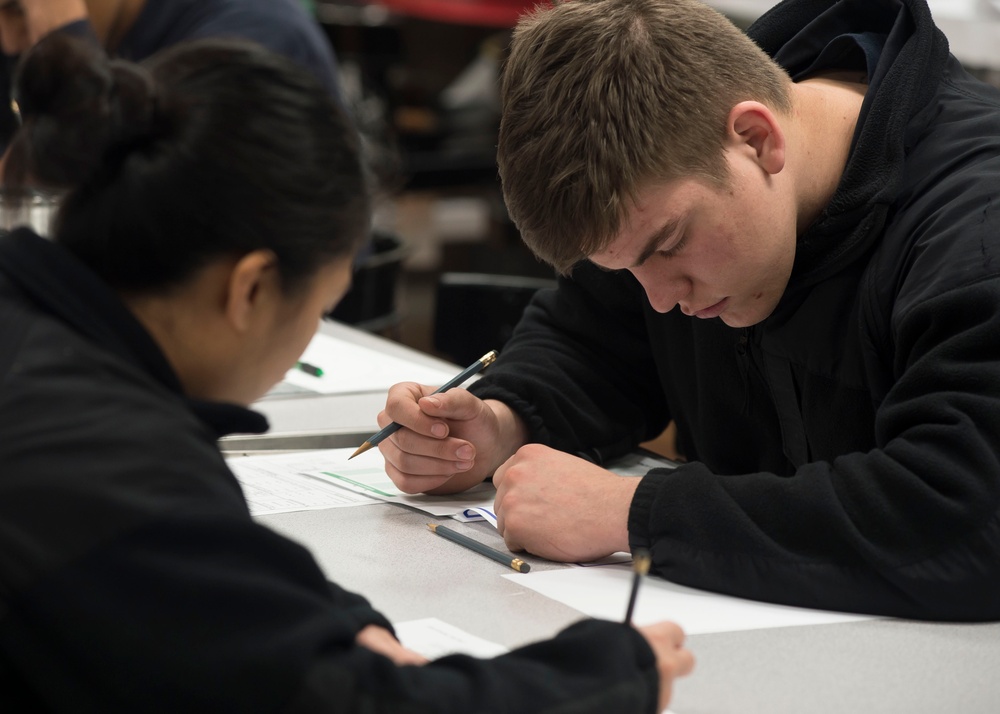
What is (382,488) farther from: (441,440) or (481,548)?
(481,548)

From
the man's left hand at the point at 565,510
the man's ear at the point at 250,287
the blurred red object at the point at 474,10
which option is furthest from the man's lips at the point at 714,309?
the blurred red object at the point at 474,10

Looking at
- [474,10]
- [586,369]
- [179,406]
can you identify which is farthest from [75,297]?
[474,10]

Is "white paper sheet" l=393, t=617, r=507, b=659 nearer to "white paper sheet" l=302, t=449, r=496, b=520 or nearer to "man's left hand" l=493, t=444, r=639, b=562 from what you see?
"man's left hand" l=493, t=444, r=639, b=562

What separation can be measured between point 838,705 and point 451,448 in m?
0.62

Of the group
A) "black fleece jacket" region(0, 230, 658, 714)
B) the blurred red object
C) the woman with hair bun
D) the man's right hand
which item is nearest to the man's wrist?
the man's right hand

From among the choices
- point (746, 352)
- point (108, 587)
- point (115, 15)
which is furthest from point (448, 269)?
point (108, 587)

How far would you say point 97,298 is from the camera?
0.81 m

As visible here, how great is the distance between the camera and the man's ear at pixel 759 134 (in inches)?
51.9

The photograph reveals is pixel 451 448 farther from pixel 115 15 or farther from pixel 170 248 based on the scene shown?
pixel 115 15

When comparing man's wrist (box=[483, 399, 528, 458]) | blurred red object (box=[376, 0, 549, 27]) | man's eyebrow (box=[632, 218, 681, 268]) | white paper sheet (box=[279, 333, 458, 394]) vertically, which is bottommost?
white paper sheet (box=[279, 333, 458, 394])

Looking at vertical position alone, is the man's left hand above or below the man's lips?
below

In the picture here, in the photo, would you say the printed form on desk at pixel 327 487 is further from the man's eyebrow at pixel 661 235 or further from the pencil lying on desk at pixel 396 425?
the man's eyebrow at pixel 661 235

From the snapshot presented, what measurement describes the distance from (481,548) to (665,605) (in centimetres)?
22

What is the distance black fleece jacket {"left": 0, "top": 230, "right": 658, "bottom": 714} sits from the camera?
72cm
